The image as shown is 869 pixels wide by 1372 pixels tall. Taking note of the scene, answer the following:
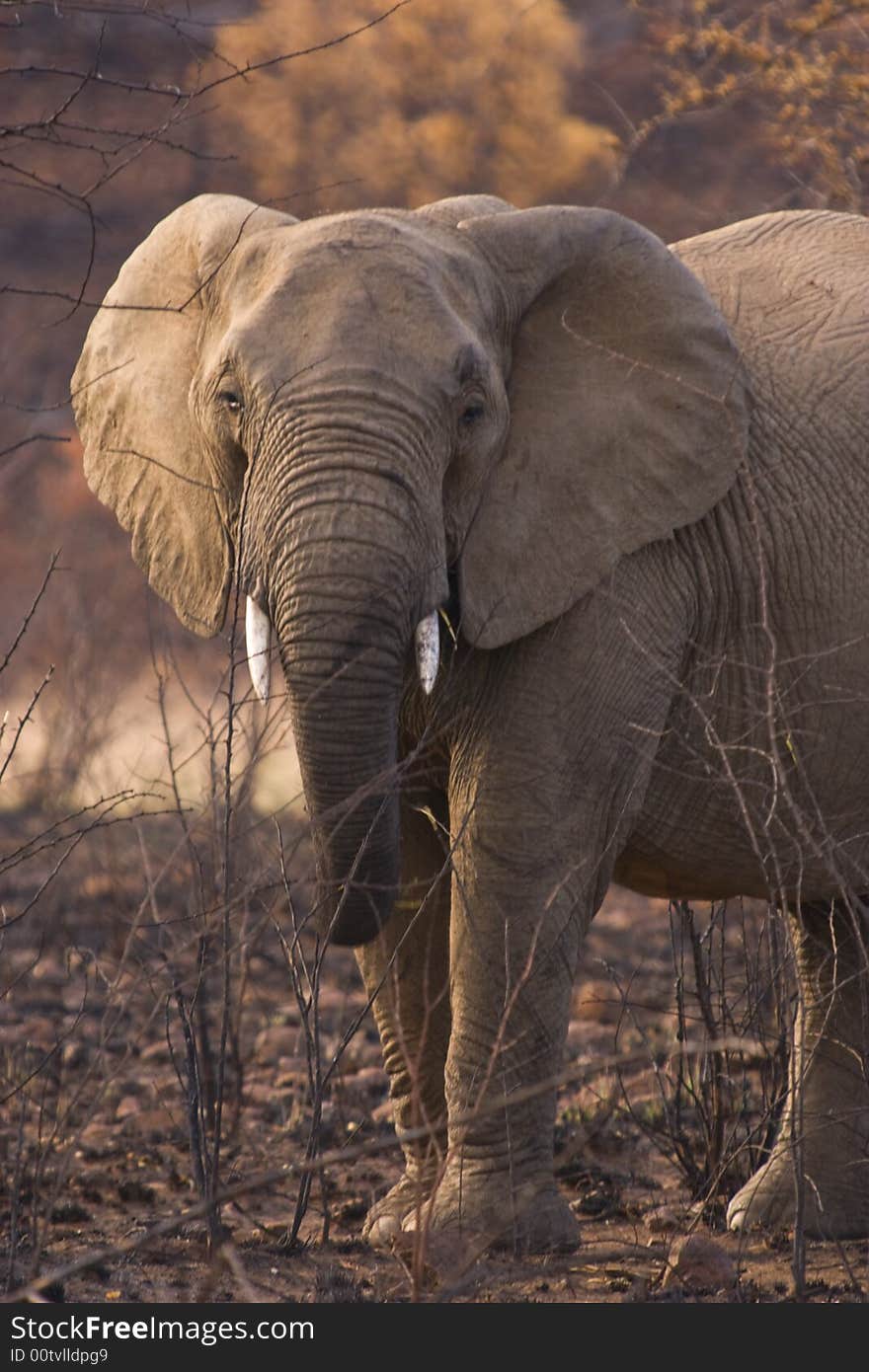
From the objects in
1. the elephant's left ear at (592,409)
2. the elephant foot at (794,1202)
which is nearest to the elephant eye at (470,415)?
the elephant's left ear at (592,409)

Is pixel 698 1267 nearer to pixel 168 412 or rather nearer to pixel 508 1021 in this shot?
pixel 508 1021

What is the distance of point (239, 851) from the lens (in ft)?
27.2

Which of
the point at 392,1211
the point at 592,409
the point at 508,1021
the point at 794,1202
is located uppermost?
the point at 592,409

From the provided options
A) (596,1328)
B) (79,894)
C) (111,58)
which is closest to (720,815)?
(596,1328)

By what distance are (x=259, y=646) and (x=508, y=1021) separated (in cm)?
106

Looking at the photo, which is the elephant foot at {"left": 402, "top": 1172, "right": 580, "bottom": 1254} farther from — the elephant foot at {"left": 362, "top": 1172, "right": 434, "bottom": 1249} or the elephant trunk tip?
the elephant trunk tip

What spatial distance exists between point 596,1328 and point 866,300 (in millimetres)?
2781

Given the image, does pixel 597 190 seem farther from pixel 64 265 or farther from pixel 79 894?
pixel 79 894

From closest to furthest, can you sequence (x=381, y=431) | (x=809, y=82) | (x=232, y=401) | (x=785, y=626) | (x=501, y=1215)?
(x=381, y=431)
(x=232, y=401)
(x=501, y=1215)
(x=785, y=626)
(x=809, y=82)

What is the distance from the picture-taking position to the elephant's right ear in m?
5.18

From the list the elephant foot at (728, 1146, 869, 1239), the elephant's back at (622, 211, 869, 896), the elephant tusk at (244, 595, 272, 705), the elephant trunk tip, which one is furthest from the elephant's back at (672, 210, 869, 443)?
the elephant foot at (728, 1146, 869, 1239)

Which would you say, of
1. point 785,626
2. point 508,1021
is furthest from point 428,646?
point 785,626

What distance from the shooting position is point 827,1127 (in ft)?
18.7

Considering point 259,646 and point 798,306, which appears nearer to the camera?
point 259,646
